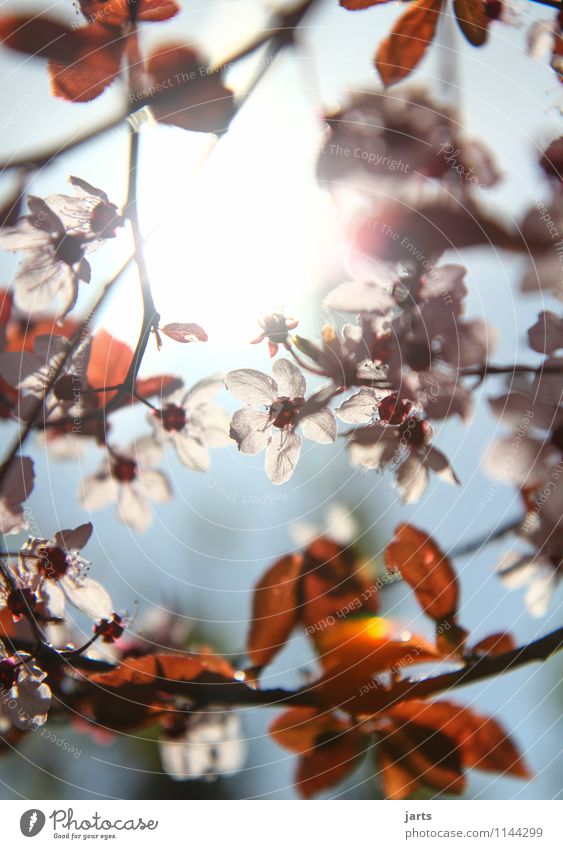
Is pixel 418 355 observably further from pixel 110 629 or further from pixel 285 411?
pixel 110 629

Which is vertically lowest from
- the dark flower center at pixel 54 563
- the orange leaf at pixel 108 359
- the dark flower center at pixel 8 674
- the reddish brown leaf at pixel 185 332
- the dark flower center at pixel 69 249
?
the dark flower center at pixel 8 674

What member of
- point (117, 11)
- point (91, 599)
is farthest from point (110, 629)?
point (117, 11)

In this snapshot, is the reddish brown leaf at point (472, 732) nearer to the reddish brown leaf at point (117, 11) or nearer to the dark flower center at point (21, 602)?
the dark flower center at point (21, 602)

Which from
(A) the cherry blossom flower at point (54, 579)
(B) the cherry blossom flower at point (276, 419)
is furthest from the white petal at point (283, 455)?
(A) the cherry blossom flower at point (54, 579)

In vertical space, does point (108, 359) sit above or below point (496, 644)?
above
